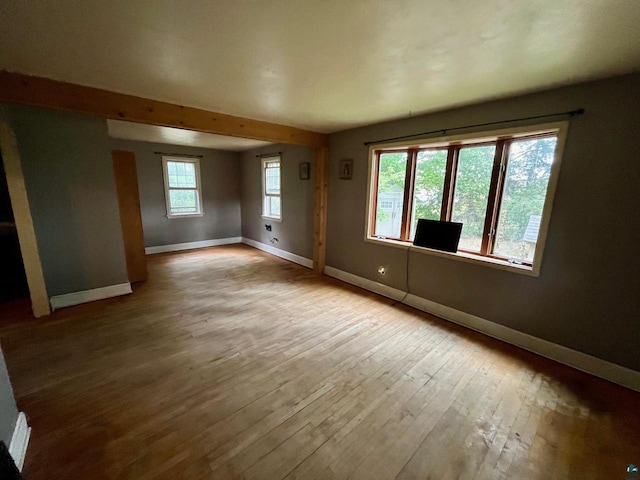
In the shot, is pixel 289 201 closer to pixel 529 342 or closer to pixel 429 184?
pixel 429 184

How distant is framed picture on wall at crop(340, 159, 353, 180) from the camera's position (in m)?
3.90

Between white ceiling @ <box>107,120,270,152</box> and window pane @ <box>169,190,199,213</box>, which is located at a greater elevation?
white ceiling @ <box>107,120,270,152</box>

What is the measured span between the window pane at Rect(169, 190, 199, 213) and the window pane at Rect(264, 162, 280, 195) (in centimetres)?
183

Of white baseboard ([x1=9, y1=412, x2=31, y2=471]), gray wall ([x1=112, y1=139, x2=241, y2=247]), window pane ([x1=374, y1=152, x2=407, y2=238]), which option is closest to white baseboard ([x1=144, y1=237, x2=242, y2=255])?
gray wall ([x1=112, y1=139, x2=241, y2=247])

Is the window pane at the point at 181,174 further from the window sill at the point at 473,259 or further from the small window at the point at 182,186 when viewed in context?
the window sill at the point at 473,259

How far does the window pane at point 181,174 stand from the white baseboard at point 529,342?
16.3ft

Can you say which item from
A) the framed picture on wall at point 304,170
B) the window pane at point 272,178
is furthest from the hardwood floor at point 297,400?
the window pane at point 272,178

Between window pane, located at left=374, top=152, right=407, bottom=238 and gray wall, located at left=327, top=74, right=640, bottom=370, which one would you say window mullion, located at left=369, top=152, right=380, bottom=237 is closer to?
window pane, located at left=374, top=152, right=407, bottom=238

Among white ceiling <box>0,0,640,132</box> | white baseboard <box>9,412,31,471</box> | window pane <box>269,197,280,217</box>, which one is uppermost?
white ceiling <box>0,0,640,132</box>

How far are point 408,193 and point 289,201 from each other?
2.57 meters

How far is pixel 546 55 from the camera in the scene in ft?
5.41

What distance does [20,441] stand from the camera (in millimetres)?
1405

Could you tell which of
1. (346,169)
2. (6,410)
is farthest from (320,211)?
(6,410)

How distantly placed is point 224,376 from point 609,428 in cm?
266
